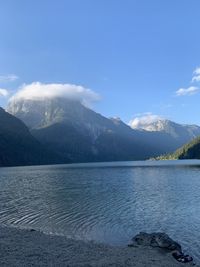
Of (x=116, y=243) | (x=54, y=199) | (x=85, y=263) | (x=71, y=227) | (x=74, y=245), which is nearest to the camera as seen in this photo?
(x=85, y=263)

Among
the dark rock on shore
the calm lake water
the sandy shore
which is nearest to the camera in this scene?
the sandy shore

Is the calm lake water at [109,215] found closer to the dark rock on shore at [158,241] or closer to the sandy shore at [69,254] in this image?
the dark rock on shore at [158,241]

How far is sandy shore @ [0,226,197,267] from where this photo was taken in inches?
1350

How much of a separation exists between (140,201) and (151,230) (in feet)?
101

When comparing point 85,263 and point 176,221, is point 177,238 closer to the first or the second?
point 176,221

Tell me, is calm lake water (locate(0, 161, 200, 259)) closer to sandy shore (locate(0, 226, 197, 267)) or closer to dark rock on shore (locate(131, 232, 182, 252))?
dark rock on shore (locate(131, 232, 182, 252))

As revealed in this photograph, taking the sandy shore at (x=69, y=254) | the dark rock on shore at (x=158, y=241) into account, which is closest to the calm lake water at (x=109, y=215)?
the dark rock on shore at (x=158, y=241)

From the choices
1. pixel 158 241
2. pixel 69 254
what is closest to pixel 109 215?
pixel 158 241

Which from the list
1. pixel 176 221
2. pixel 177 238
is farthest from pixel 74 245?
pixel 176 221

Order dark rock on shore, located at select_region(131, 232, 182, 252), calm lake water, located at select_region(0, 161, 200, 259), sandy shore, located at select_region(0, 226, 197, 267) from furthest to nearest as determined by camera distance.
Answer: calm lake water, located at select_region(0, 161, 200, 259), dark rock on shore, located at select_region(131, 232, 182, 252), sandy shore, located at select_region(0, 226, 197, 267)

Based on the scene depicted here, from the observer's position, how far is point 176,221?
196 ft

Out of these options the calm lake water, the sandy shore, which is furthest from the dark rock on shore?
the calm lake water

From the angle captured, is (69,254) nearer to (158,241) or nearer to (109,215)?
(158,241)

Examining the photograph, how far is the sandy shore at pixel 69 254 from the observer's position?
34.3m
